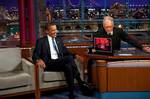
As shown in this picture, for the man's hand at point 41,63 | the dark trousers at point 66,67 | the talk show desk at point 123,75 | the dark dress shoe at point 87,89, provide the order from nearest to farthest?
the talk show desk at point 123,75
the man's hand at point 41,63
the dark trousers at point 66,67
the dark dress shoe at point 87,89

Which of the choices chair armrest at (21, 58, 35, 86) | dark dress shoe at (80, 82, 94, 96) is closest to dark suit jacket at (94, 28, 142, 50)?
dark dress shoe at (80, 82, 94, 96)

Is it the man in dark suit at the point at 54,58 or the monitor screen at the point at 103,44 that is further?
the man in dark suit at the point at 54,58

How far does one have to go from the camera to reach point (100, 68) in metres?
4.60

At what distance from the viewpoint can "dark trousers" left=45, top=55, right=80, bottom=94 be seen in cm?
496

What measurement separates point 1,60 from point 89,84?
1450 mm

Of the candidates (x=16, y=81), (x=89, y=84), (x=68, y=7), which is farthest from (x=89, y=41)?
(x=16, y=81)

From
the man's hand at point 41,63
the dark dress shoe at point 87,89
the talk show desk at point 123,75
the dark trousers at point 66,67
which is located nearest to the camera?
the talk show desk at point 123,75

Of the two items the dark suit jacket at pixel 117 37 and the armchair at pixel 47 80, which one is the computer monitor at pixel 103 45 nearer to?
the dark suit jacket at pixel 117 37

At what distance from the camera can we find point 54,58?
5.27 m

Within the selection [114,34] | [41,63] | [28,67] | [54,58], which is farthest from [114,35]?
[28,67]

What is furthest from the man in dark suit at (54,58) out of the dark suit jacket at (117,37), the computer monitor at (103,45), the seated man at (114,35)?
the dark suit jacket at (117,37)

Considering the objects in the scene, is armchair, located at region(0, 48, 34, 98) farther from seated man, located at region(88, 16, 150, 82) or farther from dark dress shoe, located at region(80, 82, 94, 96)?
seated man, located at region(88, 16, 150, 82)

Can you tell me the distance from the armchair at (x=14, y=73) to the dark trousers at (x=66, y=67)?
1.09 ft

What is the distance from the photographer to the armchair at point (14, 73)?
4617 mm
